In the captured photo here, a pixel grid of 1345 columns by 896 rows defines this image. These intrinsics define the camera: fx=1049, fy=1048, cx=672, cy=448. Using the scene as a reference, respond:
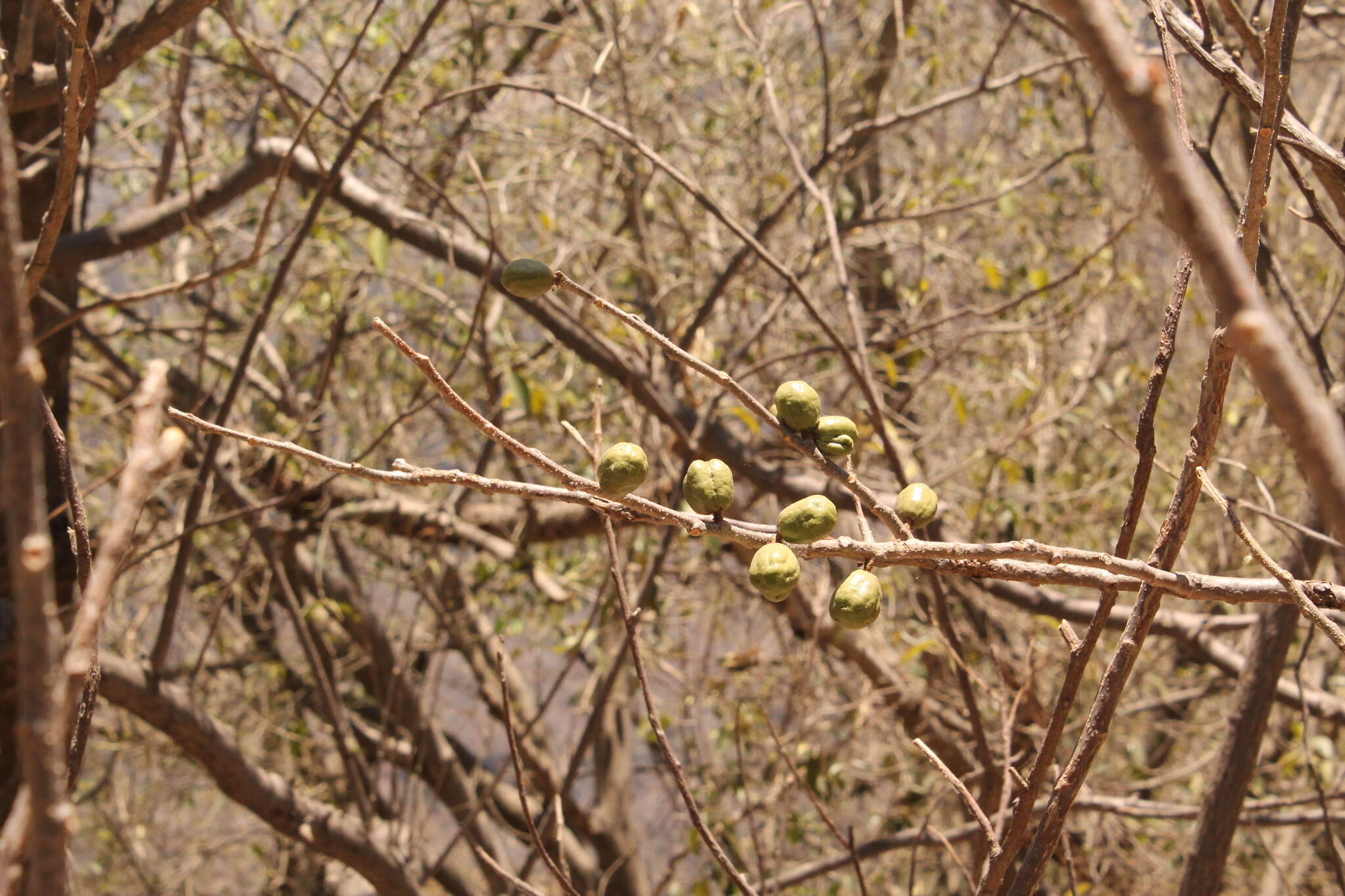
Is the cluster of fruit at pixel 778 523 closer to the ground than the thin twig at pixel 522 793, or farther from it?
farther from it

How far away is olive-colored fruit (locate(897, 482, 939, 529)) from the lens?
3.23ft

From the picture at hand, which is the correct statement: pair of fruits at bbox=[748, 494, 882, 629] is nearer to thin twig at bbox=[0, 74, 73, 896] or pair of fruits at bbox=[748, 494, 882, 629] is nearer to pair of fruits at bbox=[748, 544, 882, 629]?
pair of fruits at bbox=[748, 544, 882, 629]

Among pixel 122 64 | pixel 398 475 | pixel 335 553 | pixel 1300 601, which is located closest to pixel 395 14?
pixel 335 553

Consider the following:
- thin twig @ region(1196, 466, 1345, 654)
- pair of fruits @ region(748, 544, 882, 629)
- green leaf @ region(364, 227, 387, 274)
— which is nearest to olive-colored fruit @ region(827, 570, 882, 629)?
pair of fruits @ region(748, 544, 882, 629)

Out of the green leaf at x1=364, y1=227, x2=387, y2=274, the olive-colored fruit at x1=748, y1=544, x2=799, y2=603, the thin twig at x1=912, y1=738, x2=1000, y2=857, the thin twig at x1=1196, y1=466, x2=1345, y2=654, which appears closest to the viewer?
the thin twig at x1=1196, y1=466, x2=1345, y2=654

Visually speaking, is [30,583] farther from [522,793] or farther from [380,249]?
[380,249]

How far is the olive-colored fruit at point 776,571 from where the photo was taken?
0.87 m

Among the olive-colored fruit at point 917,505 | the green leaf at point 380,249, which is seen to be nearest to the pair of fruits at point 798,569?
the olive-colored fruit at point 917,505

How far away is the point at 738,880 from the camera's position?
1.16m

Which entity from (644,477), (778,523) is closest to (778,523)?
(778,523)

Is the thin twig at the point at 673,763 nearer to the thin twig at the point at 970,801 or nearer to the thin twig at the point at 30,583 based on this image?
the thin twig at the point at 970,801

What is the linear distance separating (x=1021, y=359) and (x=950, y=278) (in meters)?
0.53

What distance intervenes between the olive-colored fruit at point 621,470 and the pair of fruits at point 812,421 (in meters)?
0.18

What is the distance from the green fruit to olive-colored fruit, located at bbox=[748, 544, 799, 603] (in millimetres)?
184
